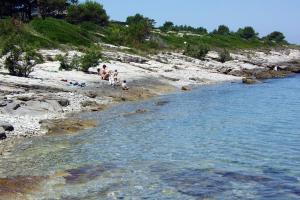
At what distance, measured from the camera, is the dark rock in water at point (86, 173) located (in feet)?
61.8

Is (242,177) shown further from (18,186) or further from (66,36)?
(66,36)

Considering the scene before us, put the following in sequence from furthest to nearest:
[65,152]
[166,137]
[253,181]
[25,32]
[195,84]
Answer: [25,32]
[195,84]
[166,137]
[65,152]
[253,181]

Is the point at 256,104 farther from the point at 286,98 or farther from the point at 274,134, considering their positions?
the point at 274,134

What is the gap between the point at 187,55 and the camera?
100 m

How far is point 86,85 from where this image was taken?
48656 mm

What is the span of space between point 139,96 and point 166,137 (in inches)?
777

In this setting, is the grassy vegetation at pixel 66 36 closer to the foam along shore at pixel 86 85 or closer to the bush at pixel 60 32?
the bush at pixel 60 32

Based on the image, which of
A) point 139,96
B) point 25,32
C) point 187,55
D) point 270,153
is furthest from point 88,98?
point 187,55

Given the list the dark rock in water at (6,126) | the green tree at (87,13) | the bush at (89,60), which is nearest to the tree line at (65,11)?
the green tree at (87,13)

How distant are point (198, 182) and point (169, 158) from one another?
435 centimetres

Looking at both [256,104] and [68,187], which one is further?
[256,104]

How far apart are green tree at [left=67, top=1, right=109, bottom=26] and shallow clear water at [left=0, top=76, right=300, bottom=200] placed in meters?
95.6

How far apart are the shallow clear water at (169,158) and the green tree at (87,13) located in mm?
95617

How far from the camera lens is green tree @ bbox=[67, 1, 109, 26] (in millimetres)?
130250
